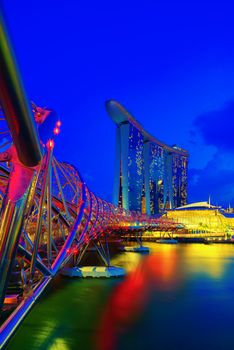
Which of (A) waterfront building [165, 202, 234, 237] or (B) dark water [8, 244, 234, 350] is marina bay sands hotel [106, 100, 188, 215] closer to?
(A) waterfront building [165, 202, 234, 237]

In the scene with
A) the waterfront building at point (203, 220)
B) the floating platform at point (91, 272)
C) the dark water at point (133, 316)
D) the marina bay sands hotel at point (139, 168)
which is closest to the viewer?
the dark water at point (133, 316)

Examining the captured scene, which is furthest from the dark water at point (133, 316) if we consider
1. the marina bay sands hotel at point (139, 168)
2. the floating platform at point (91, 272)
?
the marina bay sands hotel at point (139, 168)

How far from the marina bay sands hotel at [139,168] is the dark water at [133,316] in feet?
391

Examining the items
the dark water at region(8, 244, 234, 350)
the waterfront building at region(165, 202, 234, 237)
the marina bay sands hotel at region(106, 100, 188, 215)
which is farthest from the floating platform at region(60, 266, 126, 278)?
the marina bay sands hotel at region(106, 100, 188, 215)

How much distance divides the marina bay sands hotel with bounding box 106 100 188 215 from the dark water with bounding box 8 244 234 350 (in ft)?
391

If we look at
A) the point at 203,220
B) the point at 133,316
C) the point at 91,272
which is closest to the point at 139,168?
the point at 203,220

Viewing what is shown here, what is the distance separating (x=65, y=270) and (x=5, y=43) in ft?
105

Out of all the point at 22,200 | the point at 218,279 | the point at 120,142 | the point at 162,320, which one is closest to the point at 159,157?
the point at 120,142

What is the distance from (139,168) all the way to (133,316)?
5711 inches

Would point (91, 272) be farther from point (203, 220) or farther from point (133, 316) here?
point (203, 220)

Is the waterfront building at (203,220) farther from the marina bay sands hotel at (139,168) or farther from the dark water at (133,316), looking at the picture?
the dark water at (133,316)

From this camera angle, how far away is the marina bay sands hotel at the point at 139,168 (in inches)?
6142

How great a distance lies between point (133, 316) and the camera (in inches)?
826

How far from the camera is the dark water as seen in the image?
16.2 meters
